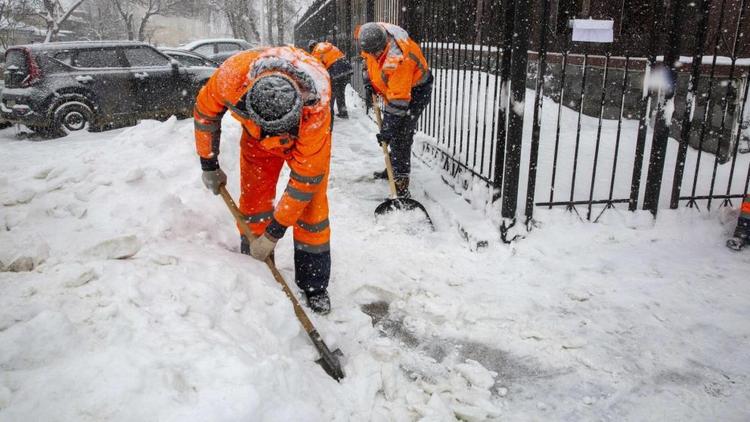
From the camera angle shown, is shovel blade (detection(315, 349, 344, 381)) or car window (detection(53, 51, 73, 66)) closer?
shovel blade (detection(315, 349, 344, 381))

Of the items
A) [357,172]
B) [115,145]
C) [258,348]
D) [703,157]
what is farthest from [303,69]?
[703,157]

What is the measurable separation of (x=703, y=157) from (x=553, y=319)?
385cm

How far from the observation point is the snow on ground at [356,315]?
6.20ft

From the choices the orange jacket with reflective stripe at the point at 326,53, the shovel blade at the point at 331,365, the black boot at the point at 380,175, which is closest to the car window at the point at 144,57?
the orange jacket with reflective stripe at the point at 326,53

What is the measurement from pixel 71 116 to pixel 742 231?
9881mm

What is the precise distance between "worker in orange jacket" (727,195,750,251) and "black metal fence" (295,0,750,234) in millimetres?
412

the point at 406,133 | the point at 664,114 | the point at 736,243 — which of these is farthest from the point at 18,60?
the point at 736,243

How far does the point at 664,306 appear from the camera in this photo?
127 inches

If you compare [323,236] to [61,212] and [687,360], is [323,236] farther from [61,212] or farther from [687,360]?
[687,360]

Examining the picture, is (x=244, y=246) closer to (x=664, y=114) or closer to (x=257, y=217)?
(x=257, y=217)

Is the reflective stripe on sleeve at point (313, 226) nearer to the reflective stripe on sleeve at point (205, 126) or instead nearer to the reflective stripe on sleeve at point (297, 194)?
the reflective stripe on sleeve at point (297, 194)

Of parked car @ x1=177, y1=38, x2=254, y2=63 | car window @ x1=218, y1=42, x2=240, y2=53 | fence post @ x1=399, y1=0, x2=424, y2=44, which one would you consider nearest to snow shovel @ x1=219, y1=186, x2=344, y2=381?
fence post @ x1=399, y1=0, x2=424, y2=44

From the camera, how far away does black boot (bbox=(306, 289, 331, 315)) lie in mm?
3086

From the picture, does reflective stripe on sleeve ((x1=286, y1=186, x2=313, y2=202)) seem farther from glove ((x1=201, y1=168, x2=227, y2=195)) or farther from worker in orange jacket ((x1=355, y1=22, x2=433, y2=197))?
worker in orange jacket ((x1=355, y1=22, x2=433, y2=197))
